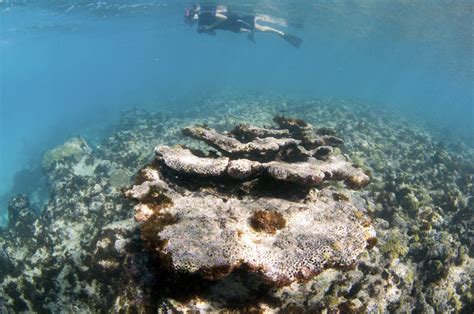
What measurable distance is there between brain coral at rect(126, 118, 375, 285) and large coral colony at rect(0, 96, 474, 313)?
16 millimetres

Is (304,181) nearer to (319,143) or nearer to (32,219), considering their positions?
(319,143)

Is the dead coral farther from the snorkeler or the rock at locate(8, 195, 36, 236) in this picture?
the snorkeler

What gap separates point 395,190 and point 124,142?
1358 cm

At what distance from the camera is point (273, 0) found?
104 ft

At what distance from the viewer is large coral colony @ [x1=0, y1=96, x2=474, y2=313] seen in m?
3.46

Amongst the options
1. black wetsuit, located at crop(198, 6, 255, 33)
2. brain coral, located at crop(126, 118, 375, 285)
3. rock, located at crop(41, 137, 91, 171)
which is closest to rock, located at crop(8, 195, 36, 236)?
rock, located at crop(41, 137, 91, 171)

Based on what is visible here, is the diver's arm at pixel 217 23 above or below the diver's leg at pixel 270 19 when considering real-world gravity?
above

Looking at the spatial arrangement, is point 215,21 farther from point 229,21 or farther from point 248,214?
point 248,214

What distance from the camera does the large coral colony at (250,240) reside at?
11.4 feet

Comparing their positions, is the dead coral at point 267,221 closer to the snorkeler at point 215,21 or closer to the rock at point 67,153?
the snorkeler at point 215,21

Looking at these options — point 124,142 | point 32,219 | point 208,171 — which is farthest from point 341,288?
point 124,142

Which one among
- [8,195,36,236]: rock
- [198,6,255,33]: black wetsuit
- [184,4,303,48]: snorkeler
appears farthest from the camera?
[198,6,255,33]: black wetsuit

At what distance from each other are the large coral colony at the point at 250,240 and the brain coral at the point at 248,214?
16mm

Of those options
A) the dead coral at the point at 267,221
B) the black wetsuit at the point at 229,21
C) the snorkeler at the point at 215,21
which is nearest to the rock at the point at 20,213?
the dead coral at the point at 267,221
